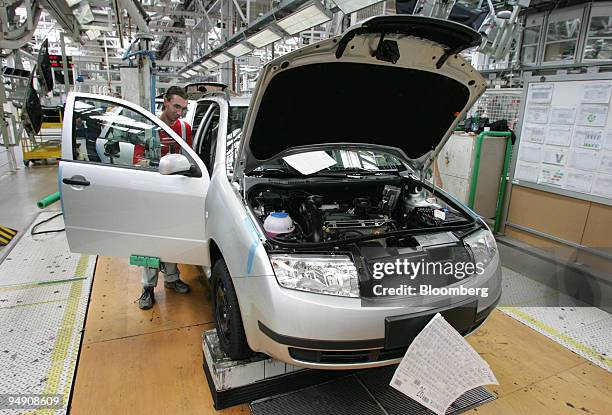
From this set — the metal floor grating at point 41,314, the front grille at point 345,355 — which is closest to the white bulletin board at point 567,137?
the front grille at point 345,355

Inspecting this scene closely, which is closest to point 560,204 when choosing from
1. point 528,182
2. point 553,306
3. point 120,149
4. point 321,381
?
point 528,182

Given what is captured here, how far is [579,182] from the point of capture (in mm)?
3633

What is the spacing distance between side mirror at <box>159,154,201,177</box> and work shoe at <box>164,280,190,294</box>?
1179 mm

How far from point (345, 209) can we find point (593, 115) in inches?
105

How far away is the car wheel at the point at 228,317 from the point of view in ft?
6.32

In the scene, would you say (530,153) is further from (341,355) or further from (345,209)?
(341,355)

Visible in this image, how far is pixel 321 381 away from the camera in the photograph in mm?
2166

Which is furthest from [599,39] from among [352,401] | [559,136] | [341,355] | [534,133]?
[341,355]

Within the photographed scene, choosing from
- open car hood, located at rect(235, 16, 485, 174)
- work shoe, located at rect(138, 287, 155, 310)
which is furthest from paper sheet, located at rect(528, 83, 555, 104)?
work shoe, located at rect(138, 287, 155, 310)

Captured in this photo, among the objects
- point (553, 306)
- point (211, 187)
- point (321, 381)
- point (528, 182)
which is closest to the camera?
point (321, 381)

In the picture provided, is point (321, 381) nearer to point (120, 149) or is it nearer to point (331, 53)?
point (331, 53)

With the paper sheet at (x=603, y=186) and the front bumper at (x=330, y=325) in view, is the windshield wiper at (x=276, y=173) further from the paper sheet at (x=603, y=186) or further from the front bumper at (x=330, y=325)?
the paper sheet at (x=603, y=186)

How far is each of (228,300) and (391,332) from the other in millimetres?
826

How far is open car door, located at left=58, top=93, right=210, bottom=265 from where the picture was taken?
2.45 m
